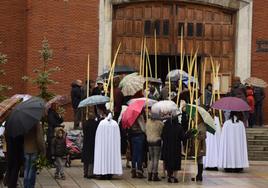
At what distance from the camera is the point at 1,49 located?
25.6 metres

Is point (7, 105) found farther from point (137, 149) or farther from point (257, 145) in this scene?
point (257, 145)

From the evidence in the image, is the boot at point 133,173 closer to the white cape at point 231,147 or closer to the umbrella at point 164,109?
the umbrella at point 164,109

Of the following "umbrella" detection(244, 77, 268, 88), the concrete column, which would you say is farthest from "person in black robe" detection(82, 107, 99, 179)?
the concrete column

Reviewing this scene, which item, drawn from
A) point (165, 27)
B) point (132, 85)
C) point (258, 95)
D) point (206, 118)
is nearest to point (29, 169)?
point (206, 118)

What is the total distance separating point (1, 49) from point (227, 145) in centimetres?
1057

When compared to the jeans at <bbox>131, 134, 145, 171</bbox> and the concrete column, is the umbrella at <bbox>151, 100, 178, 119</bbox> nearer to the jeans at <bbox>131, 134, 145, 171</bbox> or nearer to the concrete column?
the jeans at <bbox>131, 134, 145, 171</bbox>

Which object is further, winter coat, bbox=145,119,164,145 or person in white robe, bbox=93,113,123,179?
winter coat, bbox=145,119,164,145

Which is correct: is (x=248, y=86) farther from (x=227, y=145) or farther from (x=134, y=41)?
(x=227, y=145)

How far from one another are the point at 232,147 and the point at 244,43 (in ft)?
30.7

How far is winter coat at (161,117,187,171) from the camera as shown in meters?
15.8

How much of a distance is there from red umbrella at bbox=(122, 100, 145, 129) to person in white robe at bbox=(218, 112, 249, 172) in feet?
9.46

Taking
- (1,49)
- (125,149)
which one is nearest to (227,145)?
(125,149)

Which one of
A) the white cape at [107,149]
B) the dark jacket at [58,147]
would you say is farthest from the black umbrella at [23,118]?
the white cape at [107,149]

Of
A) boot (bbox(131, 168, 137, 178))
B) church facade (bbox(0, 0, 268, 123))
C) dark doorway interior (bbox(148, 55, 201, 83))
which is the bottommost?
boot (bbox(131, 168, 137, 178))
